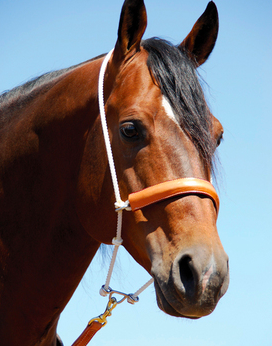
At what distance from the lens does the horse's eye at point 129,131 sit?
2.84 metres

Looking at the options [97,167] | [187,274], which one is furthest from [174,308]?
[97,167]

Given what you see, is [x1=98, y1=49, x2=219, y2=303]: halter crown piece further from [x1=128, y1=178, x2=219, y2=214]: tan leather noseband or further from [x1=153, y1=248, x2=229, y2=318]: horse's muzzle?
[x1=153, y1=248, x2=229, y2=318]: horse's muzzle

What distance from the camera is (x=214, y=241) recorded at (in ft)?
7.82

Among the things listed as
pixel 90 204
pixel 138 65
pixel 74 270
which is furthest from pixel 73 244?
pixel 138 65

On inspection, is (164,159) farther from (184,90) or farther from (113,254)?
(113,254)

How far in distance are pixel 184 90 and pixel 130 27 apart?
780 millimetres

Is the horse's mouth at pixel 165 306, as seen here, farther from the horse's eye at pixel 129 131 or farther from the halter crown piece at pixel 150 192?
the horse's eye at pixel 129 131

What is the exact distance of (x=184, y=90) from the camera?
9.54 feet

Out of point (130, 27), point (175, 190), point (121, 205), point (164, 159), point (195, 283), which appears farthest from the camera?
point (130, 27)

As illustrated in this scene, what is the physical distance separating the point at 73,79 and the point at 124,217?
140cm

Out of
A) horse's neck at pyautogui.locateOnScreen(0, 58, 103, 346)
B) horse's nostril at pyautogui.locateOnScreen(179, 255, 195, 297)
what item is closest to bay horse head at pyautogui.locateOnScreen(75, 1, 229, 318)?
horse's nostril at pyautogui.locateOnScreen(179, 255, 195, 297)

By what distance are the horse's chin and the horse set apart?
0.05 ft

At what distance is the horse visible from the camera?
2643 millimetres

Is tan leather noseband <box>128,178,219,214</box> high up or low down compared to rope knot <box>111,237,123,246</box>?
up
